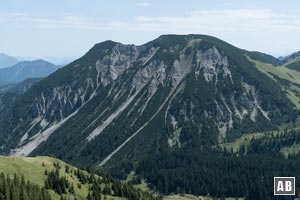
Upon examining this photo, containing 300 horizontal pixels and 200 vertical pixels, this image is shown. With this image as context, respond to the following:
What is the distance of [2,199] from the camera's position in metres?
161

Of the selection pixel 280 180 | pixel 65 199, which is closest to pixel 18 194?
pixel 65 199

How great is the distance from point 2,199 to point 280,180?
9300 cm

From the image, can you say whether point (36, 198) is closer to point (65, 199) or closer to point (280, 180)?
point (65, 199)

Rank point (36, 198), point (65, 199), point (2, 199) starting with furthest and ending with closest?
1. point (65, 199)
2. point (36, 198)
3. point (2, 199)

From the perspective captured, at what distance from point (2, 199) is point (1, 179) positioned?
20.0m

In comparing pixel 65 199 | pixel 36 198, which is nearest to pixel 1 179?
pixel 36 198

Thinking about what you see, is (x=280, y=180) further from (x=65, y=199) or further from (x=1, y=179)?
(x=1, y=179)

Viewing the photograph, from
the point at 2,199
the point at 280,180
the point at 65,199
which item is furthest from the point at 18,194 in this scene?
the point at 280,180

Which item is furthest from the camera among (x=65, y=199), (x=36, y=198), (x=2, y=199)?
(x=65, y=199)

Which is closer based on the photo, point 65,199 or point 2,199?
point 2,199

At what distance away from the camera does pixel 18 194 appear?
167 metres

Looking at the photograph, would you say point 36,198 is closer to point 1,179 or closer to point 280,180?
point 1,179

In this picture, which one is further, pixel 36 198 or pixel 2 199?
pixel 36 198

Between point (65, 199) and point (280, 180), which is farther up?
point (280, 180)
